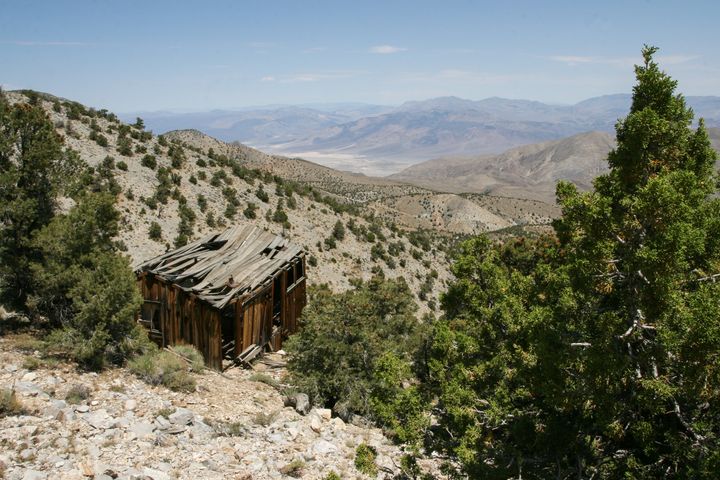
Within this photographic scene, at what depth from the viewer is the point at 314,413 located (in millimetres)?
13984

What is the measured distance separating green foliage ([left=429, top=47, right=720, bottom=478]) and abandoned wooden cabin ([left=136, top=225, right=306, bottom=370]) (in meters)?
9.58

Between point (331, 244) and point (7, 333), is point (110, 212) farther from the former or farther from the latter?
point (331, 244)

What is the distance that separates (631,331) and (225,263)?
16.1 metres

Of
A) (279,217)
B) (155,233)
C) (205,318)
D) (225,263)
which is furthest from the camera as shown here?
(279,217)

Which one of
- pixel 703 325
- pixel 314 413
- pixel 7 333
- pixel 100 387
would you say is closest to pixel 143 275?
pixel 7 333

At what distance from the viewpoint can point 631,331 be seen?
7414mm

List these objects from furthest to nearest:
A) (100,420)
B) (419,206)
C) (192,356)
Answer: (419,206) < (192,356) < (100,420)

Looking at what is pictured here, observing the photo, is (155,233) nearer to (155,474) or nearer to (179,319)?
(179,319)

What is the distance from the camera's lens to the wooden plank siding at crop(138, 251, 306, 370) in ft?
56.5

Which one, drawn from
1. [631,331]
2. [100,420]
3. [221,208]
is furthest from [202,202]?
[631,331]

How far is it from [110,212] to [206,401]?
23.6 ft

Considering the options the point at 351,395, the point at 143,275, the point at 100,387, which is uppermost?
the point at 143,275

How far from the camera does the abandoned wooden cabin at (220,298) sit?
57.1ft

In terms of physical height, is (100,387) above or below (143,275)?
below
